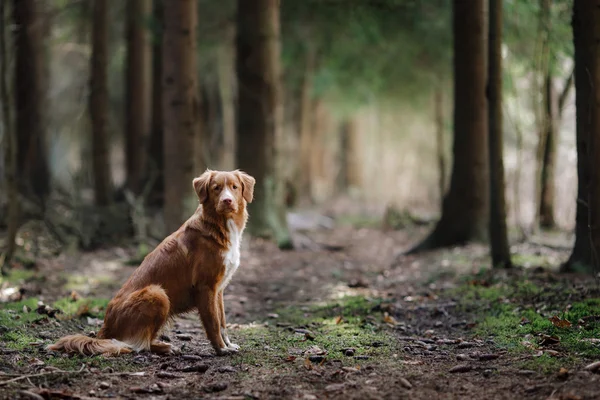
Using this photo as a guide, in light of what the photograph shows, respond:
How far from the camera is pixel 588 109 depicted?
7.57m

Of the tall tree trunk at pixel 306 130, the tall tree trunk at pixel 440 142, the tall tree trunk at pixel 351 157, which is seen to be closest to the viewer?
the tall tree trunk at pixel 440 142

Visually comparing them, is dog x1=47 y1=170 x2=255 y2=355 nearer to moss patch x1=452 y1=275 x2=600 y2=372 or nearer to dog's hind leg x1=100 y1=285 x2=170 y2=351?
dog's hind leg x1=100 y1=285 x2=170 y2=351

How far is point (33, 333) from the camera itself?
20.2ft

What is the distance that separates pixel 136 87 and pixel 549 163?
10066 millimetres

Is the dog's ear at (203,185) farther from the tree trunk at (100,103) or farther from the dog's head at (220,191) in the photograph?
the tree trunk at (100,103)

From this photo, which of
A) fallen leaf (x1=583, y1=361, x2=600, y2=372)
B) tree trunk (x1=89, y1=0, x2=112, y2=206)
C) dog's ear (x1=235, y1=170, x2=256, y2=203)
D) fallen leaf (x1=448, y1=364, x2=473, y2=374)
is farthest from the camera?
tree trunk (x1=89, y1=0, x2=112, y2=206)

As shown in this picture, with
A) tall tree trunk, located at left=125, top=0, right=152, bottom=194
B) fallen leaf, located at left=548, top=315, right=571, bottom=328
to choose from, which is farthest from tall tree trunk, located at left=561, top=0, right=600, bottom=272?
tall tree trunk, located at left=125, top=0, right=152, bottom=194

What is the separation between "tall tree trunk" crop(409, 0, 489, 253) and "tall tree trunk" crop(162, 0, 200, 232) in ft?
15.4

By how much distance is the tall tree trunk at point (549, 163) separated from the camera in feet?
43.7

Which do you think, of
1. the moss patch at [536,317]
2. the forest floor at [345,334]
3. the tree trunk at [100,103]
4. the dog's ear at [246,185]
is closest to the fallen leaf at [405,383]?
the forest floor at [345,334]

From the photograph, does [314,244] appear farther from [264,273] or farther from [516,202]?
[516,202]

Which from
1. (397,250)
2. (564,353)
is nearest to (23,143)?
(397,250)

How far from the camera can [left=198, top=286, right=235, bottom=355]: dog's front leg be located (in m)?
5.59

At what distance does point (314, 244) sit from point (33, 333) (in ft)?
25.9
